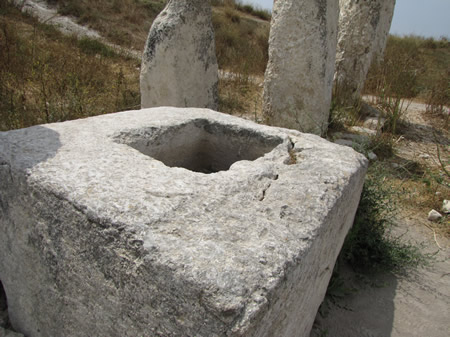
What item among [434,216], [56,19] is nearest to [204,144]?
[434,216]

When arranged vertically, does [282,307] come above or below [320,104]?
below

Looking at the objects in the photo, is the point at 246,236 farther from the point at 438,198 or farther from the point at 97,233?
the point at 438,198

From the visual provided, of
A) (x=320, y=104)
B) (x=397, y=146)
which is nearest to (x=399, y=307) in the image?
(x=320, y=104)

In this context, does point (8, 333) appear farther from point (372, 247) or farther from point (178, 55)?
point (178, 55)

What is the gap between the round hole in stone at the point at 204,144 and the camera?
163 centimetres

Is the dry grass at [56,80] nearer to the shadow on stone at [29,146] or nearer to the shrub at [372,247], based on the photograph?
the shadow on stone at [29,146]

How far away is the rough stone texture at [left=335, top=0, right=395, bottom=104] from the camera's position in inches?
183

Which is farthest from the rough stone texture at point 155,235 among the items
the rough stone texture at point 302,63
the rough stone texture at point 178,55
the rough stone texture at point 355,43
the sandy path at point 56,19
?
the sandy path at point 56,19

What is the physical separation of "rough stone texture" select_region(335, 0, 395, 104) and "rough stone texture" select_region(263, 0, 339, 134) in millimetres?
1166

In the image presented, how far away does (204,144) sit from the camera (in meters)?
1.87

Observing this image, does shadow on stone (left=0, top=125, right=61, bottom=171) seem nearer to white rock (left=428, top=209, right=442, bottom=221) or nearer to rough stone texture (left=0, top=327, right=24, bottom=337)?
rough stone texture (left=0, top=327, right=24, bottom=337)

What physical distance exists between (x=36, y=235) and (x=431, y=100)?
5521mm

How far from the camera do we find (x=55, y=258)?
1111 millimetres

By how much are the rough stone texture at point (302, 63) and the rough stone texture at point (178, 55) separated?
69cm
